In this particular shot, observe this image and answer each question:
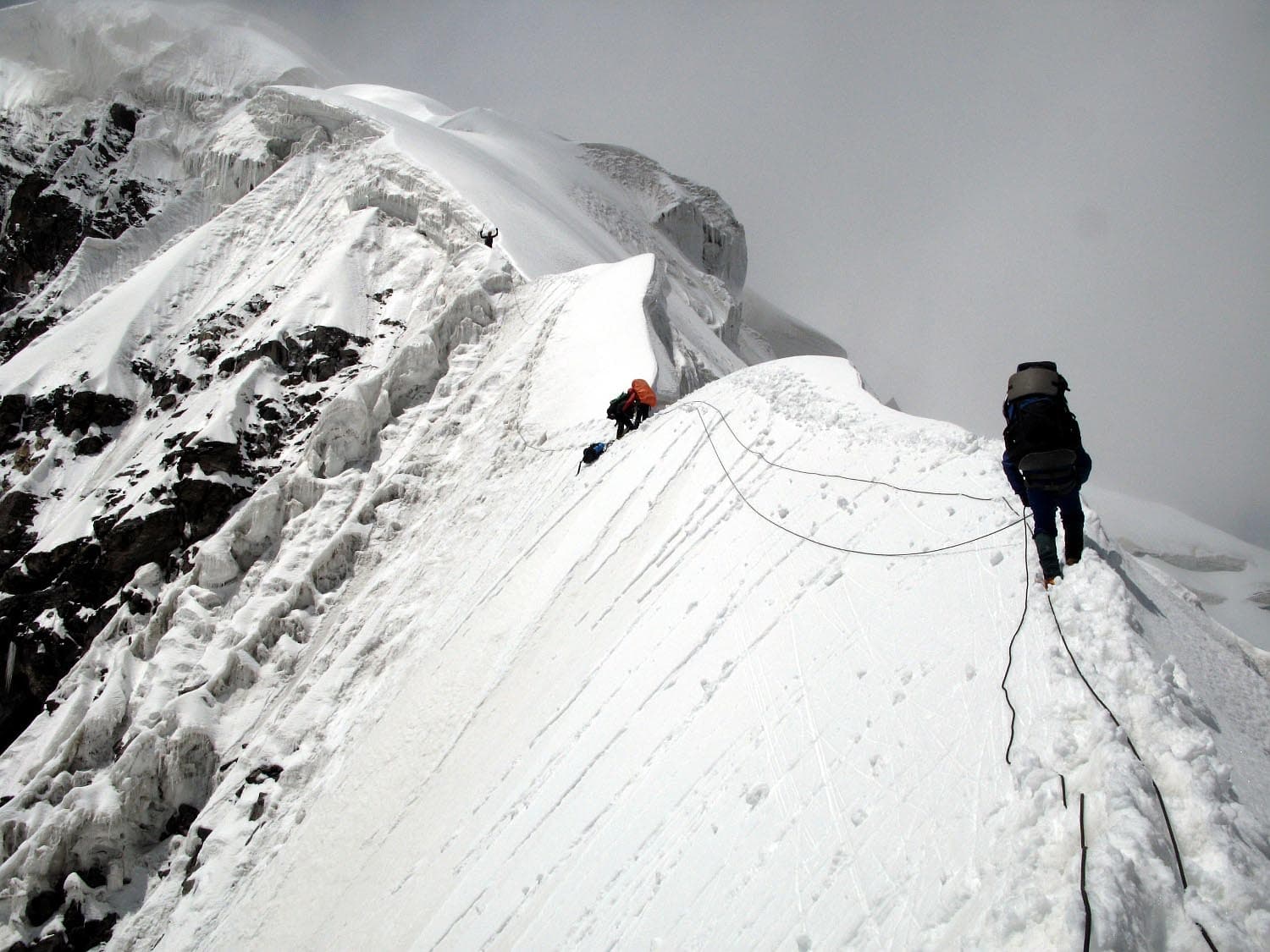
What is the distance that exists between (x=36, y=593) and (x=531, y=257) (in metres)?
14.1

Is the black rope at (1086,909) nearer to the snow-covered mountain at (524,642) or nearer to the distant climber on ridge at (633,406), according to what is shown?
the snow-covered mountain at (524,642)

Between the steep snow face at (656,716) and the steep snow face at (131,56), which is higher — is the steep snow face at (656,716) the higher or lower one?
the lower one

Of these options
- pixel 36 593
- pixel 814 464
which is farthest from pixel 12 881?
pixel 814 464

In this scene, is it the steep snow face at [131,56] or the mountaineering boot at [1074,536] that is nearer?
the mountaineering boot at [1074,536]

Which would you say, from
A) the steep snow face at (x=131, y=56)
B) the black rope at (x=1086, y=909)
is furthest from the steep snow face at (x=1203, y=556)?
the steep snow face at (x=131, y=56)

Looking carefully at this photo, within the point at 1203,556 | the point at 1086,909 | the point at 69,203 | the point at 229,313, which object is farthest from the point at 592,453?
the point at 1203,556

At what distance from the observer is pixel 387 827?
7.49m

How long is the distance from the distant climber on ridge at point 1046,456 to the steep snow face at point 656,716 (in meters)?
0.33

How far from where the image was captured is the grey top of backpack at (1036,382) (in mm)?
4551

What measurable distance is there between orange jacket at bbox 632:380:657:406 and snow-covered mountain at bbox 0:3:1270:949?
0.38 meters

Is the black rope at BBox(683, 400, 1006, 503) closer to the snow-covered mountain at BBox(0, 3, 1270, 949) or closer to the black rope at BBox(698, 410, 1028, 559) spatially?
the snow-covered mountain at BBox(0, 3, 1270, 949)

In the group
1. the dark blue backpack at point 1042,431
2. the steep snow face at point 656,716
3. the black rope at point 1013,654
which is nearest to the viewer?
the steep snow face at point 656,716

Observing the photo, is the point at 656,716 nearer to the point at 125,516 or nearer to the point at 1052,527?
the point at 1052,527

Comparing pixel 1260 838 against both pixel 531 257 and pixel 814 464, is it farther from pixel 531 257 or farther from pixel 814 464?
pixel 531 257
